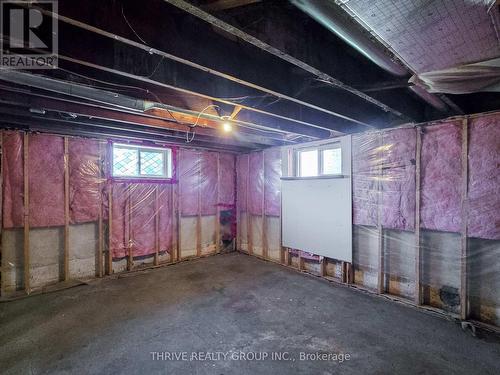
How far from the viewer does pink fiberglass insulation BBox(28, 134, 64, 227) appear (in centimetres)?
320

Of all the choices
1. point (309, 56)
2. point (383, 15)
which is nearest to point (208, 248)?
point (309, 56)

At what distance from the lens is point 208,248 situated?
4.93 metres

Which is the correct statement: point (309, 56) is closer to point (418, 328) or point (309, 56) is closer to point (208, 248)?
point (418, 328)

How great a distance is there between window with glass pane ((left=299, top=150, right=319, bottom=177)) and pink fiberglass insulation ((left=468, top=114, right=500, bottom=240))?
188cm

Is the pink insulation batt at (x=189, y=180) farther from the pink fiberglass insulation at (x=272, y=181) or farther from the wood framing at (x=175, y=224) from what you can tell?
the pink fiberglass insulation at (x=272, y=181)

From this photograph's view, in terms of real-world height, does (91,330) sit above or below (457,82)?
below

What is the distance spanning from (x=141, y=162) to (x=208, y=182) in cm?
129

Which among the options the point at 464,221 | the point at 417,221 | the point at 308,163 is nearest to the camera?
the point at 464,221

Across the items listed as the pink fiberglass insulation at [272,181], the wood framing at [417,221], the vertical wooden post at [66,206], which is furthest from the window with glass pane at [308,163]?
the vertical wooden post at [66,206]

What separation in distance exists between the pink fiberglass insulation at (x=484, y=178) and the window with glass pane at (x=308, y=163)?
73.9 inches

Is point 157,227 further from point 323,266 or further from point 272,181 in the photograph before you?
point 323,266

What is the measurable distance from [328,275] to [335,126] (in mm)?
2225

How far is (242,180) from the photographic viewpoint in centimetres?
513

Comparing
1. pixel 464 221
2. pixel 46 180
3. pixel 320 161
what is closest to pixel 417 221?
pixel 464 221
